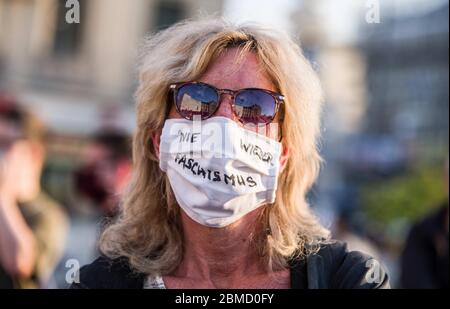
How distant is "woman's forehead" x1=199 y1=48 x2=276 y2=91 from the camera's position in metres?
2.04

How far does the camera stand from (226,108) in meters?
2.01

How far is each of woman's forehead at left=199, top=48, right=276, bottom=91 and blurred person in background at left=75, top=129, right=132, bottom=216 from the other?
3.14 meters

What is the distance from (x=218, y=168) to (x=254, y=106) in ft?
0.65

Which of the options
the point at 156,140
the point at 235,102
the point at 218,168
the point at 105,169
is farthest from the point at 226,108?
the point at 105,169

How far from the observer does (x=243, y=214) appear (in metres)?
2.02

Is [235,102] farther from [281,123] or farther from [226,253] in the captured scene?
[226,253]

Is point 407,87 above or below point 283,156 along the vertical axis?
below

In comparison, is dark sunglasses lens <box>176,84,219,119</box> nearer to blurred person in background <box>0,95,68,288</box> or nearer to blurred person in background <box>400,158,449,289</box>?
blurred person in background <box>0,95,68,288</box>

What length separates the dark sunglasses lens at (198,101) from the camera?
2008 millimetres

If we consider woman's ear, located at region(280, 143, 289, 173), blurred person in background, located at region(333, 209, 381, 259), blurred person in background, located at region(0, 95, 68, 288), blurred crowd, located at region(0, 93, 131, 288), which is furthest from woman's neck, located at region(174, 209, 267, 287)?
blurred person in background, located at region(333, 209, 381, 259)

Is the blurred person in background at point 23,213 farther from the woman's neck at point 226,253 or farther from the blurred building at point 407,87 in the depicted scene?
the blurred building at point 407,87

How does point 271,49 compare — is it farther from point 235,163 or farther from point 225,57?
point 235,163

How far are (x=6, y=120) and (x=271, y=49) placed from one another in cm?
264

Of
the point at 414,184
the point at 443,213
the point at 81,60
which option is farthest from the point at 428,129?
the point at 443,213
